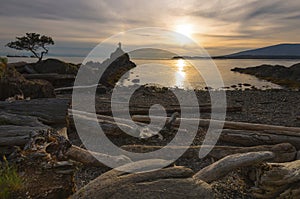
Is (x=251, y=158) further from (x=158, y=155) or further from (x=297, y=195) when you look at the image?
(x=158, y=155)

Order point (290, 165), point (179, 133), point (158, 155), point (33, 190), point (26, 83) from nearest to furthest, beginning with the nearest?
point (33, 190) < point (290, 165) < point (158, 155) < point (179, 133) < point (26, 83)

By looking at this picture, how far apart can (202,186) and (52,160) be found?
2268mm

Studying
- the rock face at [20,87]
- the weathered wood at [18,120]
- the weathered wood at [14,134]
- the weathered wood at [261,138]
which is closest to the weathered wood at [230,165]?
the weathered wood at [261,138]

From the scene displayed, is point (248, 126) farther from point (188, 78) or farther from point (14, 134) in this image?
point (188, 78)

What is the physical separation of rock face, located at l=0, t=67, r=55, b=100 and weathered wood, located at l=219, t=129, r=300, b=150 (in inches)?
290

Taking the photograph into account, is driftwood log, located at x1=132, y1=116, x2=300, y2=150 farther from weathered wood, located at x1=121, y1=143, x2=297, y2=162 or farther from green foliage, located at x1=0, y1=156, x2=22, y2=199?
green foliage, located at x1=0, y1=156, x2=22, y2=199

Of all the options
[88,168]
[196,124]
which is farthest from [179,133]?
[88,168]

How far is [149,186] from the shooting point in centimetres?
403

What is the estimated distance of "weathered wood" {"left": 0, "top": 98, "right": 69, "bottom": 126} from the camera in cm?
718

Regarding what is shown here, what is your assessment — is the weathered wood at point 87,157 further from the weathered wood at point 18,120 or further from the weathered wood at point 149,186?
the weathered wood at point 149,186

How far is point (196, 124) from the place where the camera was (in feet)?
30.1

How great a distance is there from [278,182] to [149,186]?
75.6 inches

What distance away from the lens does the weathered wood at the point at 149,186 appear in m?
3.90

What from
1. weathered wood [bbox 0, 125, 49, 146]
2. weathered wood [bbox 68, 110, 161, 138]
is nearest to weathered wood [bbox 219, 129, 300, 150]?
weathered wood [bbox 68, 110, 161, 138]
